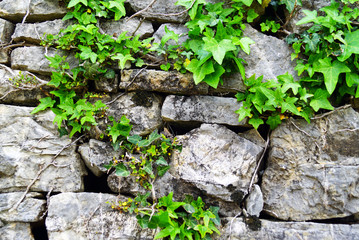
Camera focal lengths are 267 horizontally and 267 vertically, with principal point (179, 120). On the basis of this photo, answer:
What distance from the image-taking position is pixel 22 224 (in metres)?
2.26

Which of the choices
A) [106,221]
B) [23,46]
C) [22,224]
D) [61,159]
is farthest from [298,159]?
[23,46]

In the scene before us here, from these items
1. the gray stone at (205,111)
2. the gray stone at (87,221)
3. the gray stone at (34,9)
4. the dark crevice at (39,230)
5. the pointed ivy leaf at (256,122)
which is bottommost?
the dark crevice at (39,230)

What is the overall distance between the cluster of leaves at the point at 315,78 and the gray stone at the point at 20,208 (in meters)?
1.89

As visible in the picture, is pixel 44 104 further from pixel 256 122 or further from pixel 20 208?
pixel 256 122

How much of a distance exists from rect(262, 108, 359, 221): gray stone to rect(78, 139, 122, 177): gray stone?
1.40 meters

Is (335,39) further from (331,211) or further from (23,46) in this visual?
(23,46)

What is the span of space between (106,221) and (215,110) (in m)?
1.35

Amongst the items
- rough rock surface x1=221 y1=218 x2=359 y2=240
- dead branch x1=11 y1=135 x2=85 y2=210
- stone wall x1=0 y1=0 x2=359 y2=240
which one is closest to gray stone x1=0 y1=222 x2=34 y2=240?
stone wall x1=0 y1=0 x2=359 y2=240

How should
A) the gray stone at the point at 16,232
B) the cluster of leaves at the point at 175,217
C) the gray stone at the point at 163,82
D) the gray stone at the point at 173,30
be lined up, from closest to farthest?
1. the cluster of leaves at the point at 175,217
2. the gray stone at the point at 16,232
3. the gray stone at the point at 163,82
4. the gray stone at the point at 173,30

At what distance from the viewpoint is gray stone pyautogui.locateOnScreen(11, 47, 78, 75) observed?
2.52 m

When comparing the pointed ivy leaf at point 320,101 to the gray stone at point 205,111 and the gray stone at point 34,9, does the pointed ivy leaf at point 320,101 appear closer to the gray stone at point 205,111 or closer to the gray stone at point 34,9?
the gray stone at point 205,111

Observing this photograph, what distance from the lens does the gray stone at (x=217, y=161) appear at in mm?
2289

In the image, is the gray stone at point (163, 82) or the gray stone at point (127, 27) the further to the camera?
the gray stone at point (127, 27)

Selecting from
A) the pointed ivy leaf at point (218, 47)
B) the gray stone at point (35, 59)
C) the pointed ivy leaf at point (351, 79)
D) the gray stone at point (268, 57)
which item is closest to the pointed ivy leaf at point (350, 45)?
the pointed ivy leaf at point (351, 79)
